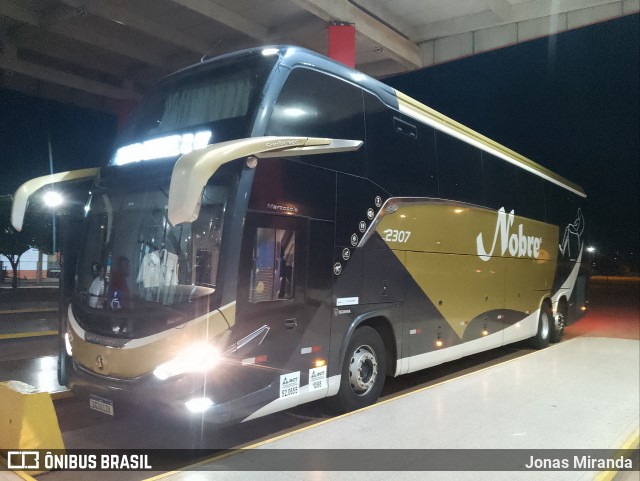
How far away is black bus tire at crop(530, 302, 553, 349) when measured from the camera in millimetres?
12195

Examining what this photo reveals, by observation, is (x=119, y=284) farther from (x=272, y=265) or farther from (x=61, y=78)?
(x=61, y=78)

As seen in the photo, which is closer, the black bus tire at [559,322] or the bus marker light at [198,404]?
the bus marker light at [198,404]

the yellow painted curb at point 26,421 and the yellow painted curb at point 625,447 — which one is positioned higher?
the yellow painted curb at point 26,421

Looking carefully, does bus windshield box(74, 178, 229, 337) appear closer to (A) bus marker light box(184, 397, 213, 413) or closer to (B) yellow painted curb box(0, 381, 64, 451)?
(A) bus marker light box(184, 397, 213, 413)

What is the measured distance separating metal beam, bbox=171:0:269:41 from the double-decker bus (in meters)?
10.0

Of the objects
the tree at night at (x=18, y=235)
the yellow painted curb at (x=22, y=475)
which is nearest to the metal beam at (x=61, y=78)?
the tree at night at (x=18, y=235)

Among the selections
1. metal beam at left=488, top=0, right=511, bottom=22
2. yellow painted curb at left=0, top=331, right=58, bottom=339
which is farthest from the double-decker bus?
metal beam at left=488, top=0, right=511, bottom=22

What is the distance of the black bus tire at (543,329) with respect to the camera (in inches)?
480

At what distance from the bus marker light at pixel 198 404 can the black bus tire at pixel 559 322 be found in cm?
1078

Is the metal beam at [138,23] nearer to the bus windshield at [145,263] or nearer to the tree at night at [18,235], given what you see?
the tree at night at [18,235]

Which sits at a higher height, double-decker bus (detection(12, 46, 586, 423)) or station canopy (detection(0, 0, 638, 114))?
station canopy (detection(0, 0, 638, 114))

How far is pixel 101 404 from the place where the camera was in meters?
4.95

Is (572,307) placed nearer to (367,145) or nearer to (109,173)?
(367,145)

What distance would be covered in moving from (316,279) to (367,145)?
1.97m
